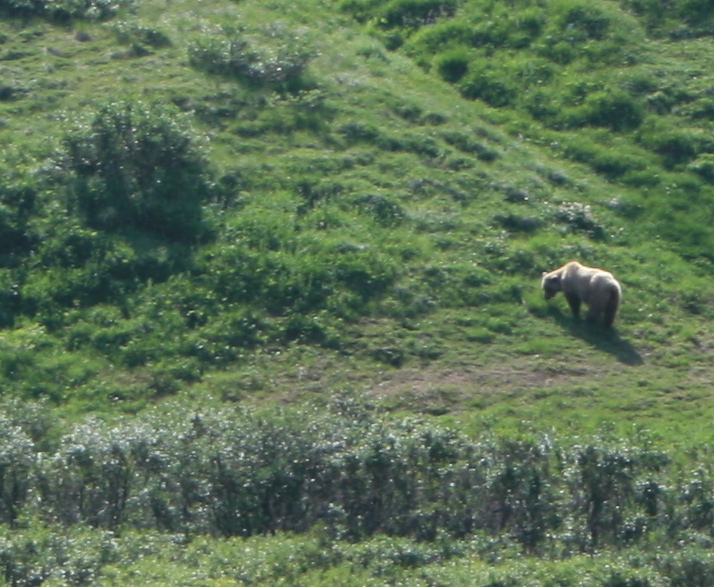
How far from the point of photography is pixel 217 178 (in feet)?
65.2

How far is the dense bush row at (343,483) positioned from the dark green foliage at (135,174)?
641 cm

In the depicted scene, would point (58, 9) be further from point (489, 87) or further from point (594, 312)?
point (594, 312)

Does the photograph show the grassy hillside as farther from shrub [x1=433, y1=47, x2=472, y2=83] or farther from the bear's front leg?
the bear's front leg

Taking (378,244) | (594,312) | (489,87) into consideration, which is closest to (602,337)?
(594,312)

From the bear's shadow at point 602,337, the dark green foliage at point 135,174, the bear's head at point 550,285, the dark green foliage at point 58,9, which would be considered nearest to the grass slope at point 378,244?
the bear's shadow at point 602,337

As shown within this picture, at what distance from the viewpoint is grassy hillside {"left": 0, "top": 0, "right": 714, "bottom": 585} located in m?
12.7

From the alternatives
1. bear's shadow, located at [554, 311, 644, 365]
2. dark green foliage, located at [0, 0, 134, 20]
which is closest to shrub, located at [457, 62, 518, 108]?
bear's shadow, located at [554, 311, 644, 365]

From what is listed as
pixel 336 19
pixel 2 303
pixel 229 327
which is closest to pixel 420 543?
pixel 229 327

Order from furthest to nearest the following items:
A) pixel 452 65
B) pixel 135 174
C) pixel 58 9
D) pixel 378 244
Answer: pixel 58 9, pixel 452 65, pixel 135 174, pixel 378 244

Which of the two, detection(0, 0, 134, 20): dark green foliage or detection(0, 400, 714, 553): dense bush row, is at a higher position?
detection(0, 0, 134, 20): dark green foliage

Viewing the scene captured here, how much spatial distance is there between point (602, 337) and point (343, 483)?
6331mm

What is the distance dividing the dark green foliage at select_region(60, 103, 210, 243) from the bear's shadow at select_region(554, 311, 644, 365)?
5184 millimetres

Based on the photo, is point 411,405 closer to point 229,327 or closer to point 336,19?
point 229,327

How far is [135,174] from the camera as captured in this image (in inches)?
762
